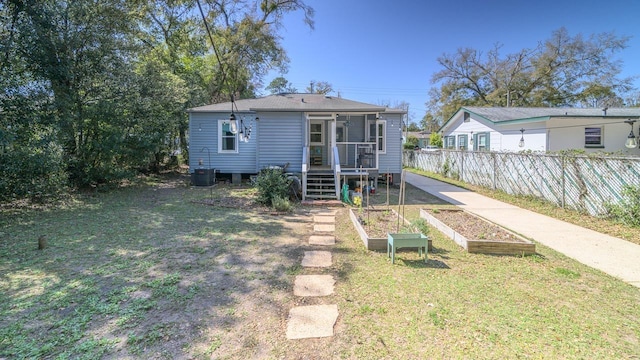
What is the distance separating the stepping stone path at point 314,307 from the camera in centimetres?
270

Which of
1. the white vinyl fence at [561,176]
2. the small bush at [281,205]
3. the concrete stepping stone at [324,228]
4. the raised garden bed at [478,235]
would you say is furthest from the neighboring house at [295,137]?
the raised garden bed at [478,235]

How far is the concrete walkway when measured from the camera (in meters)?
4.26

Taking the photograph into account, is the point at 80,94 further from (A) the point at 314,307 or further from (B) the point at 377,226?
(A) the point at 314,307

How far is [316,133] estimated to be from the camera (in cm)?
1286

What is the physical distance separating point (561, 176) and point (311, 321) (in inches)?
331

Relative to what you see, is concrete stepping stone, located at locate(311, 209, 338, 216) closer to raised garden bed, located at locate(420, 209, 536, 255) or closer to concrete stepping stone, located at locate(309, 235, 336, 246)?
concrete stepping stone, located at locate(309, 235, 336, 246)

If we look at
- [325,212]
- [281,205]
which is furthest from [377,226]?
[281,205]

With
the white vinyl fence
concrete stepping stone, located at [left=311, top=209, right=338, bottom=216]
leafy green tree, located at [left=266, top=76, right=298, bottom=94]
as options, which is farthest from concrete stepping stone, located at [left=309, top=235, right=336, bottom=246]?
leafy green tree, located at [left=266, top=76, right=298, bottom=94]

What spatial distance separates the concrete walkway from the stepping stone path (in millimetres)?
3853

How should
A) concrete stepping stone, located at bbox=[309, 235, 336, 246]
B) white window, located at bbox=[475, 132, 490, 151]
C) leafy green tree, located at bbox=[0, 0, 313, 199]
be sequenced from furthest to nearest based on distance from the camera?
white window, located at bbox=[475, 132, 490, 151], leafy green tree, located at bbox=[0, 0, 313, 199], concrete stepping stone, located at bbox=[309, 235, 336, 246]

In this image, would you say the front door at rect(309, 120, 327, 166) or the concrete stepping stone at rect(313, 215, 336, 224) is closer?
the concrete stepping stone at rect(313, 215, 336, 224)

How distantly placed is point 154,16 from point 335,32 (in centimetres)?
1077

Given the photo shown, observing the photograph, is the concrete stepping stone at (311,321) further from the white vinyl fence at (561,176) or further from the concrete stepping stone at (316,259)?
the white vinyl fence at (561,176)

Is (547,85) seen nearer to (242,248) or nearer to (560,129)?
(560,129)
